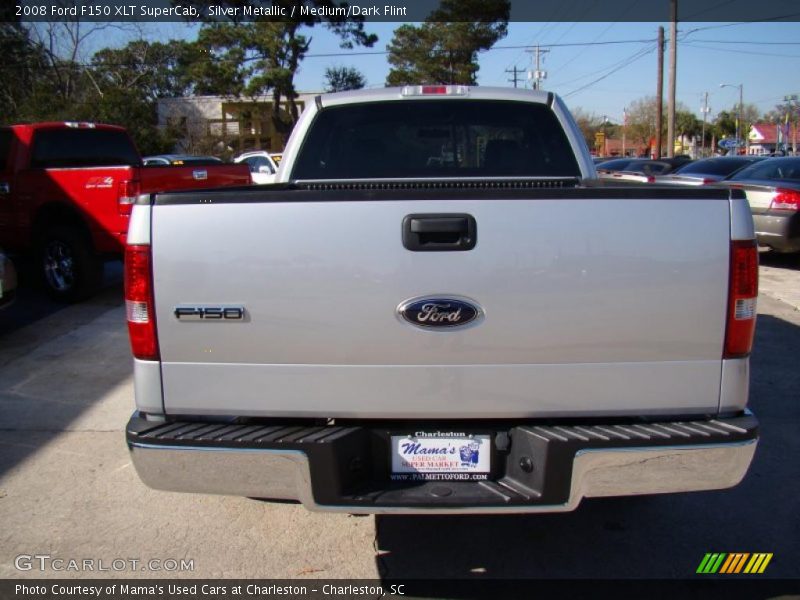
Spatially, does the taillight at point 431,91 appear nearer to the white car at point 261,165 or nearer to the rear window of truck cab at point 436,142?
the rear window of truck cab at point 436,142

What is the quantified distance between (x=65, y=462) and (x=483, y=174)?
9.96 feet

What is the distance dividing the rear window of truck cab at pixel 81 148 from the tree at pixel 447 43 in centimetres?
3735

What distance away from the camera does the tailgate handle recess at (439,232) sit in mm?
2473

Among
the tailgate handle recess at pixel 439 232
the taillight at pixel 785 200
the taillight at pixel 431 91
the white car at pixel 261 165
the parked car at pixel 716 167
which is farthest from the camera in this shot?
the white car at pixel 261 165

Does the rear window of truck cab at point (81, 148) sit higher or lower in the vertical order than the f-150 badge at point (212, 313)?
higher

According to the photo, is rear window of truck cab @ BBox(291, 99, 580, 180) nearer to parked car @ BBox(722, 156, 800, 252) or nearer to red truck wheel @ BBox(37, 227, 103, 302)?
red truck wheel @ BBox(37, 227, 103, 302)

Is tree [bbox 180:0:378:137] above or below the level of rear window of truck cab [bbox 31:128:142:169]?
above

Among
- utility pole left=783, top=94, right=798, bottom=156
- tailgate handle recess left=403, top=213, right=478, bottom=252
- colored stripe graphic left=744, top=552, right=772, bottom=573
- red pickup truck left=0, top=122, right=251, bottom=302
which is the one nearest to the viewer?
tailgate handle recess left=403, top=213, right=478, bottom=252

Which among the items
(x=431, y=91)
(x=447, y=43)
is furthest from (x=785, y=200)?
(x=447, y=43)

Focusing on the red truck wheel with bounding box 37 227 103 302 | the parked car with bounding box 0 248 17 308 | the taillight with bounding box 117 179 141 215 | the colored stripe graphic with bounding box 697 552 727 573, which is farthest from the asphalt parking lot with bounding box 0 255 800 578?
the red truck wheel with bounding box 37 227 103 302

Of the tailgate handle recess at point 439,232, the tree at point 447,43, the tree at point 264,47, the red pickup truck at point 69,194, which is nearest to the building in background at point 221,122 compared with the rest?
the tree at point 264,47

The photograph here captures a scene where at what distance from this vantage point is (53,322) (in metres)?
7.92

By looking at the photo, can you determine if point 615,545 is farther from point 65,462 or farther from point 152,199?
point 65,462

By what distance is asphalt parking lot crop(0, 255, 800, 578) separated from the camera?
10.8ft
